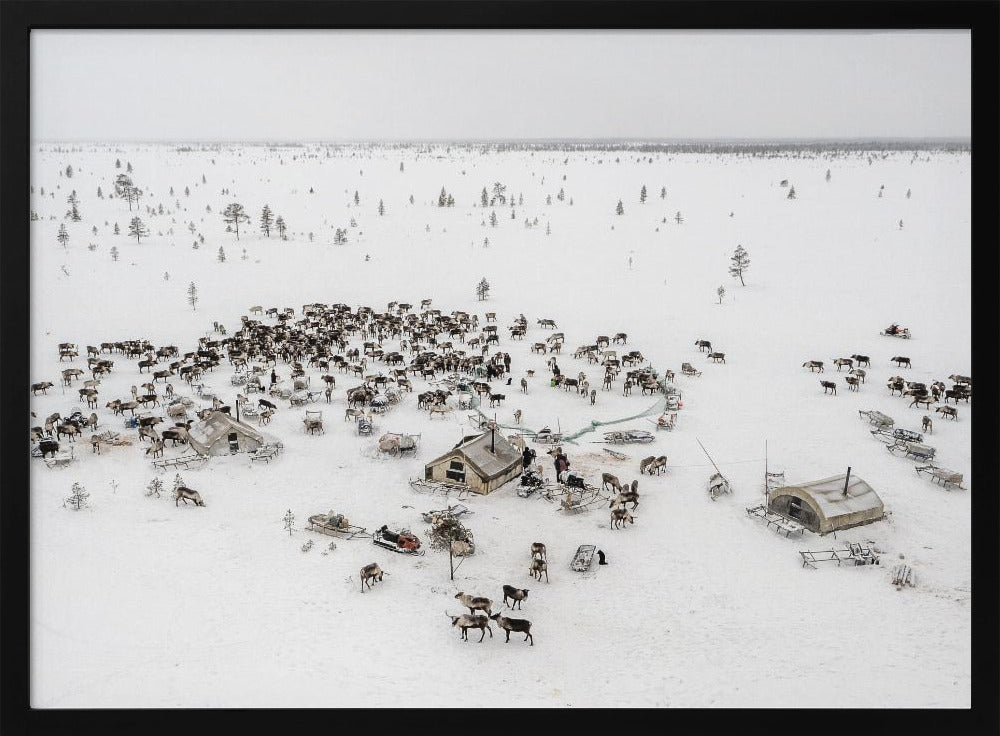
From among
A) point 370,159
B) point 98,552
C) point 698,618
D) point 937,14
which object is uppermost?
point 370,159

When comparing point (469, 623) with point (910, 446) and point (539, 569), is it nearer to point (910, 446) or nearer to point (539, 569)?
point (539, 569)

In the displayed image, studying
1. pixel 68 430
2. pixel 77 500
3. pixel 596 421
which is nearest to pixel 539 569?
pixel 596 421

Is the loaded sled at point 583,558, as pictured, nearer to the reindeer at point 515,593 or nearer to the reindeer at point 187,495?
the reindeer at point 515,593

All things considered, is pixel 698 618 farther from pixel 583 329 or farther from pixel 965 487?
pixel 583 329

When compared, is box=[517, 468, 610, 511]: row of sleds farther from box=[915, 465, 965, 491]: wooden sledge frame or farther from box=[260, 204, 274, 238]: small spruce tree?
box=[260, 204, 274, 238]: small spruce tree
